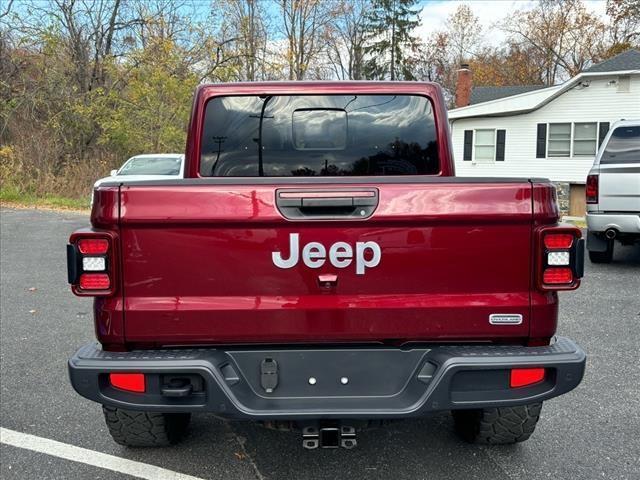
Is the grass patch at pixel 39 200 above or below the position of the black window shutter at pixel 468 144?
below

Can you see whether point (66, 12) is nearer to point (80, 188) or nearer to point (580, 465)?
point (80, 188)

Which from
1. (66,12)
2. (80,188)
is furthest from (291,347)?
(66,12)

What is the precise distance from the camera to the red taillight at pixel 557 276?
2.37 metres

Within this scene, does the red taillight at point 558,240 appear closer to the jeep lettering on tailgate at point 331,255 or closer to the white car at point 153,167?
the jeep lettering on tailgate at point 331,255

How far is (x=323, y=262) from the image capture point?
2.36 meters

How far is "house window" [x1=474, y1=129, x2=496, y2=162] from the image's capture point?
2225cm

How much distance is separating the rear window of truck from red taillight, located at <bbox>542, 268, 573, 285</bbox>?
1.23m

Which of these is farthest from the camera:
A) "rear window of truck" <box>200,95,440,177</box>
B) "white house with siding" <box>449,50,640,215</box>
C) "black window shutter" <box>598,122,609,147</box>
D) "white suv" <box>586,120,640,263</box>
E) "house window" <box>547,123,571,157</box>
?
"house window" <box>547,123,571,157</box>

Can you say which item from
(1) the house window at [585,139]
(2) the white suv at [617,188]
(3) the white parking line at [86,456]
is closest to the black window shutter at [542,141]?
(1) the house window at [585,139]

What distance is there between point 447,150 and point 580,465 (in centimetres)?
190

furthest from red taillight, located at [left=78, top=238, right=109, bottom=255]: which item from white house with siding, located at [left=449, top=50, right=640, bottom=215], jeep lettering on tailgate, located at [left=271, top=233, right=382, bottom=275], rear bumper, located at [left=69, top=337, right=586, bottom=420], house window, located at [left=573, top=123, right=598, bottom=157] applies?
house window, located at [left=573, top=123, right=598, bottom=157]

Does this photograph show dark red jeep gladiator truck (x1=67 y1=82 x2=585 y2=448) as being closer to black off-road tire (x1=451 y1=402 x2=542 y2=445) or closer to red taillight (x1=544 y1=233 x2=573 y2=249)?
red taillight (x1=544 y1=233 x2=573 y2=249)

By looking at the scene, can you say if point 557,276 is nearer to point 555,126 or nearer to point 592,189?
point 592,189

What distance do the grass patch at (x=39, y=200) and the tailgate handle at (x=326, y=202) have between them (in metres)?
15.9
